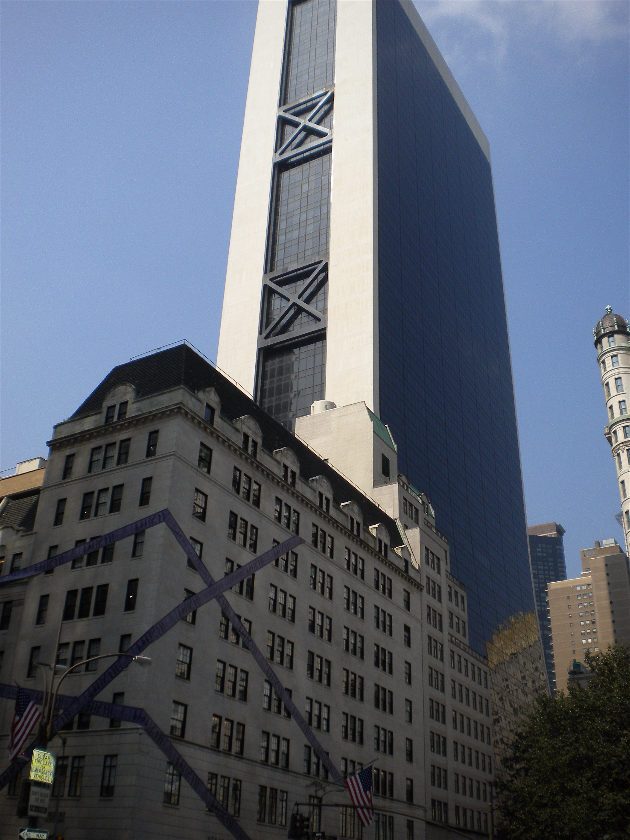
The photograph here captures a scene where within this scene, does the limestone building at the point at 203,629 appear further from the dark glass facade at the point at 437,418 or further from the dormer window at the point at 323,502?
the dark glass facade at the point at 437,418

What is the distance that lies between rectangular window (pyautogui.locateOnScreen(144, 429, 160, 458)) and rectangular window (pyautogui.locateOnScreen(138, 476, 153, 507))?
2.05 metres

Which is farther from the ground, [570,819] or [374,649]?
[374,649]

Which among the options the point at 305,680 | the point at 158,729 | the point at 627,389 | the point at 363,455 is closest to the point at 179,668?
the point at 158,729

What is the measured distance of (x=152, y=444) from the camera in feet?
208

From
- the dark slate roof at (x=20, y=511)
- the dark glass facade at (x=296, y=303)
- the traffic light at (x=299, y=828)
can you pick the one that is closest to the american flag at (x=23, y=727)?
the traffic light at (x=299, y=828)

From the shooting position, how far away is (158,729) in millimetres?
53844

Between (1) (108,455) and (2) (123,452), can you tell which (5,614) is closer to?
(1) (108,455)

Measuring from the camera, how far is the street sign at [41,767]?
37062mm

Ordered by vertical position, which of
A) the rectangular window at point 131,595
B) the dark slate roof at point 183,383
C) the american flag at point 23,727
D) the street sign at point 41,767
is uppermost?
the dark slate roof at point 183,383

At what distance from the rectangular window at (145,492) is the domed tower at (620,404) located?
138 metres

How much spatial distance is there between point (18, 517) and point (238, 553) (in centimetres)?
2013

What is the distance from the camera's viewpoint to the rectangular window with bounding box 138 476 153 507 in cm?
6103

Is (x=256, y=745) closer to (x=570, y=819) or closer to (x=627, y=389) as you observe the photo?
(x=570, y=819)

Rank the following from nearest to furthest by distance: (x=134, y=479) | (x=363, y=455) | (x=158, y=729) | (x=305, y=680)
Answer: (x=158, y=729), (x=134, y=479), (x=305, y=680), (x=363, y=455)
